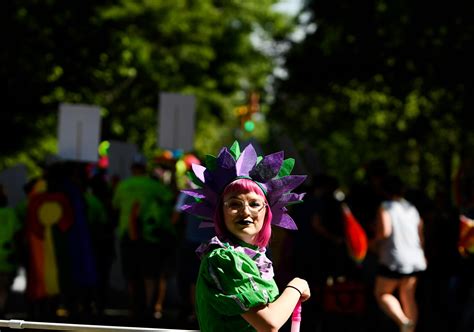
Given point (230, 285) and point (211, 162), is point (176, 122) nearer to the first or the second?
point (211, 162)

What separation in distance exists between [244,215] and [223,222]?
110mm

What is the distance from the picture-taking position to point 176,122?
15977 mm

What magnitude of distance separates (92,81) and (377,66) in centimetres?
511

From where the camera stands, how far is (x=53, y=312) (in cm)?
1241

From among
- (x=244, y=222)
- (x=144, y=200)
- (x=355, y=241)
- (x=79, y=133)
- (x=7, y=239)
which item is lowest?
(x=7, y=239)

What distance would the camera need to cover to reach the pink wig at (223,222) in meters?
4.38

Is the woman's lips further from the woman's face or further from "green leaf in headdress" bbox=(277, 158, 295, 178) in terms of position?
"green leaf in headdress" bbox=(277, 158, 295, 178)

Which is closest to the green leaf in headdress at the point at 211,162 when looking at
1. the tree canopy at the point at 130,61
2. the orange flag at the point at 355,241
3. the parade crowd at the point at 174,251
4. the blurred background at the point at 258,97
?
the blurred background at the point at 258,97

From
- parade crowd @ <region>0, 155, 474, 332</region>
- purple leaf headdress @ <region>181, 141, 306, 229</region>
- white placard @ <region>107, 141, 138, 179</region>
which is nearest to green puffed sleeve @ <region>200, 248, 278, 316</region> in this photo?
purple leaf headdress @ <region>181, 141, 306, 229</region>

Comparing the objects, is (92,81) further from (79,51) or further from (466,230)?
(466,230)

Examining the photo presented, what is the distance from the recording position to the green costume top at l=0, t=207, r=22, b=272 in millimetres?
12094

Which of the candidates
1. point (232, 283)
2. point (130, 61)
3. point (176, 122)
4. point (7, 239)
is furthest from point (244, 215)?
point (130, 61)

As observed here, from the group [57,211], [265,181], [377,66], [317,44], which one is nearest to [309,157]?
[57,211]

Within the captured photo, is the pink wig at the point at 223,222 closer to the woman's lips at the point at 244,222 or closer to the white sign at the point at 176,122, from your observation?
the woman's lips at the point at 244,222
